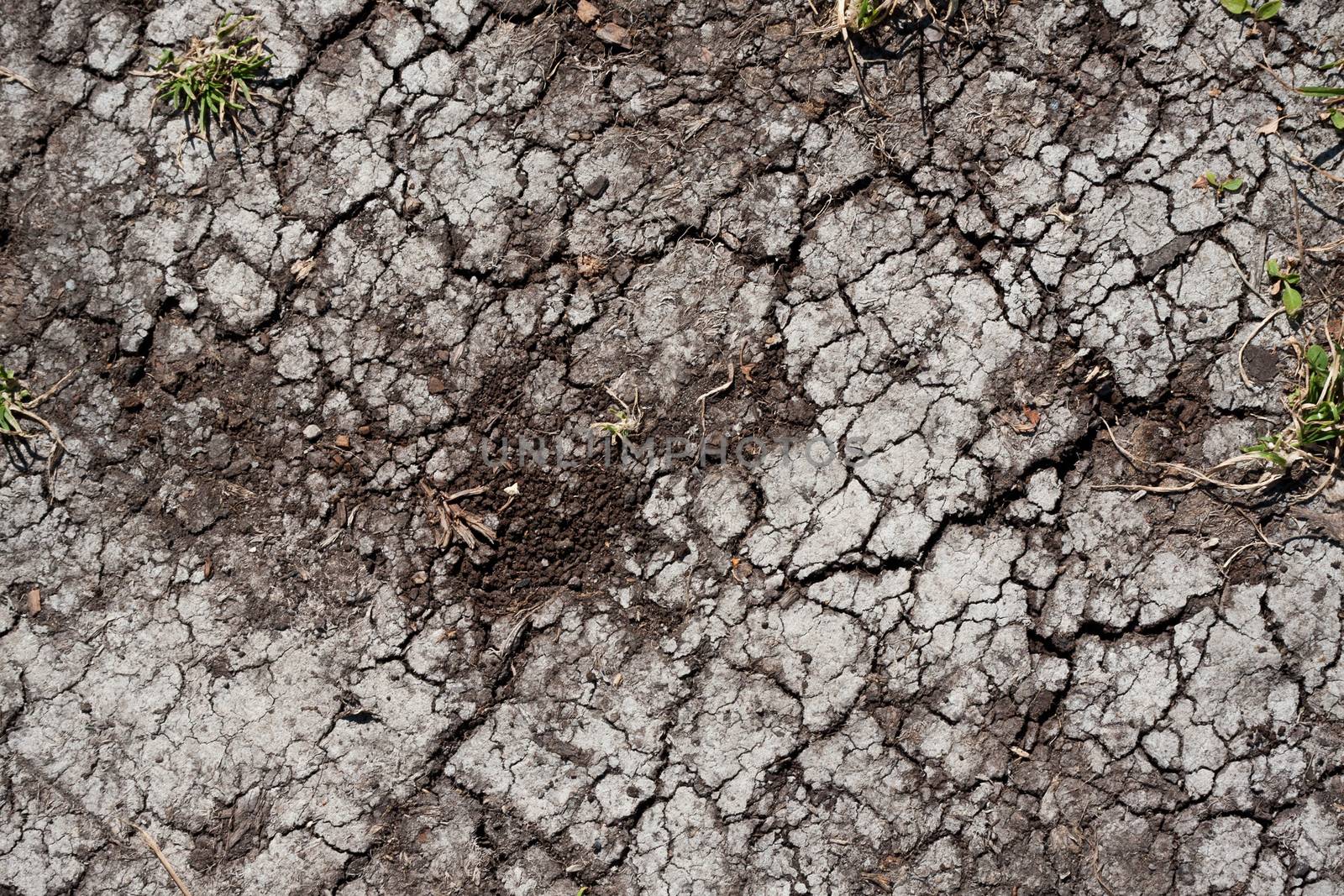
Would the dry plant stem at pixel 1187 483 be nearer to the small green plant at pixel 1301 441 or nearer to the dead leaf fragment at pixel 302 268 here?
the small green plant at pixel 1301 441

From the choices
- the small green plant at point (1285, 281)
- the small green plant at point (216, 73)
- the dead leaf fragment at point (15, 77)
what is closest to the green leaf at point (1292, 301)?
the small green plant at point (1285, 281)

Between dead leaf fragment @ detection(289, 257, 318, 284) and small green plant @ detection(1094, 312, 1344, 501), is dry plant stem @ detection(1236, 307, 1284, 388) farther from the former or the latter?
dead leaf fragment @ detection(289, 257, 318, 284)

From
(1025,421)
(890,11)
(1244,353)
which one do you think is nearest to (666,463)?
(1025,421)

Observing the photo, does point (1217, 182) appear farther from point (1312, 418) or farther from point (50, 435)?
point (50, 435)

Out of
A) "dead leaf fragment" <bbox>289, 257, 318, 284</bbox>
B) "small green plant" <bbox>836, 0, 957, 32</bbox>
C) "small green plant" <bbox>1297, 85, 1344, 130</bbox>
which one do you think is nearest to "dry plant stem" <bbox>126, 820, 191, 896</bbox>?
"dead leaf fragment" <bbox>289, 257, 318, 284</bbox>

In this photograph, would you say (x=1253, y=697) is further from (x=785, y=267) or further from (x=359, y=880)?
(x=359, y=880)

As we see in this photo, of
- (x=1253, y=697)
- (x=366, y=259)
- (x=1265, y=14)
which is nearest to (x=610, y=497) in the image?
(x=366, y=259)
